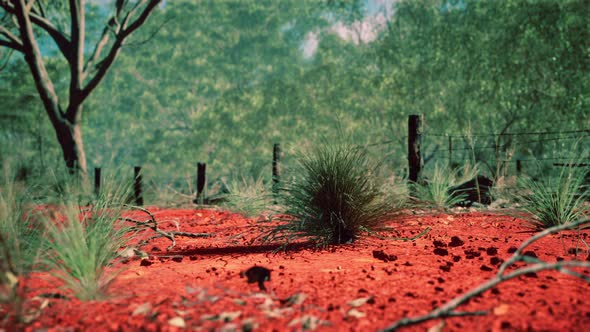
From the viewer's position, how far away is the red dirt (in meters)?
2.13

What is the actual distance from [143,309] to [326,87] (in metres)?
24.1

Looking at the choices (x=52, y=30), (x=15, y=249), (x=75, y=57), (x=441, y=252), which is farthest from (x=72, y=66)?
(x=441, y=252)

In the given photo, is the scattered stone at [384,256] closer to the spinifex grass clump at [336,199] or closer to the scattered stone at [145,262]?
the spinifex grass clump at [336,199]

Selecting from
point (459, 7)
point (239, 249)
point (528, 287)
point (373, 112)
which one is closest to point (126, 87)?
point (373, 112)

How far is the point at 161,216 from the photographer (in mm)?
7812

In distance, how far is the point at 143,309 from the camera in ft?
7.57

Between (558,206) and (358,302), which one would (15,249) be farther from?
(558,206)

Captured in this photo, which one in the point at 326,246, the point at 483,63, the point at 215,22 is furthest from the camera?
the point at 215,22

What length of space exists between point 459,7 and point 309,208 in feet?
67.6

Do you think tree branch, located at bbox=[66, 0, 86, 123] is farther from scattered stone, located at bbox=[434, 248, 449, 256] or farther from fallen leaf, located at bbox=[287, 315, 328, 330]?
fallen leaf, located at bbox=[287, 315, 328, 330]

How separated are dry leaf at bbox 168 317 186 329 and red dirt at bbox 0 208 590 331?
10 millimetres

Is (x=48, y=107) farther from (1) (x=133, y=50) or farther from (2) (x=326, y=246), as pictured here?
(1) (x=133, y=50)

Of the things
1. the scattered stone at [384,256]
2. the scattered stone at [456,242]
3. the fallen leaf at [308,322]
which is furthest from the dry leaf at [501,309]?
the scattered stone at [456,242]

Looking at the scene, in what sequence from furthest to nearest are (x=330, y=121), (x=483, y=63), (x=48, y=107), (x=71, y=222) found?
(x=330, y=121), (x=483, y=63), (x=48, y=107), (x=71, y=222)
